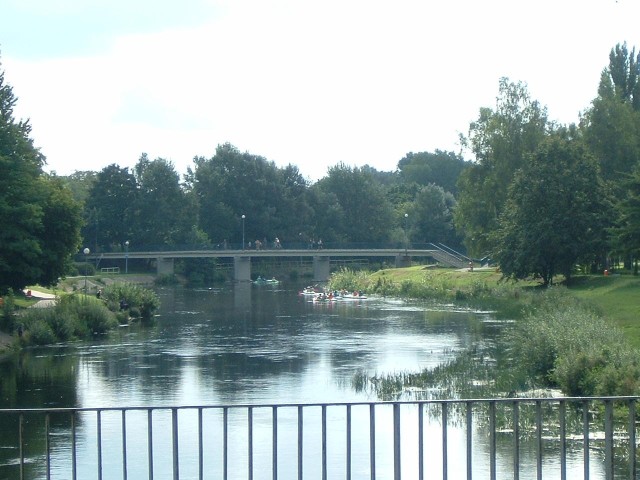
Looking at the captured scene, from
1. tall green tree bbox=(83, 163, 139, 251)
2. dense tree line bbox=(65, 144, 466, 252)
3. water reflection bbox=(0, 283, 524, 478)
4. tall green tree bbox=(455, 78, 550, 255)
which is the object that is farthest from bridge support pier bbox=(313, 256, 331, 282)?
water reflection bbox=(0, 283, 524, 478)

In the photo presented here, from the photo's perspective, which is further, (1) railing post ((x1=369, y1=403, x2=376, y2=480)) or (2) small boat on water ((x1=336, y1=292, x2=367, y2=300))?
(2) small boat on water ((x1=336, y1=292, x2=367, y2=300))

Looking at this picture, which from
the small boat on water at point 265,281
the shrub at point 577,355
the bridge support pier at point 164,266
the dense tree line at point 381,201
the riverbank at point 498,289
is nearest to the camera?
the shrub at point 577,355

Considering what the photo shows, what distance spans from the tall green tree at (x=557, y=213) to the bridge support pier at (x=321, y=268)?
53175mm

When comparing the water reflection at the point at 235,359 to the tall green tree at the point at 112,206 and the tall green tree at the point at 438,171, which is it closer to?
the tall green tree at the point at 112,206

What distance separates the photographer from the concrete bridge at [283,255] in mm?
105312

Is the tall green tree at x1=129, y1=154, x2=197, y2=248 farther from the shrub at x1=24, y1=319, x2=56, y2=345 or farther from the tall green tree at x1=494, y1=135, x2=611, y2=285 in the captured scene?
the shrub at x1=24, y1=319, x2=56, y2=345

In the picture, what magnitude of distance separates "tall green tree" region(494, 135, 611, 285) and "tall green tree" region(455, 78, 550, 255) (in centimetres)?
715

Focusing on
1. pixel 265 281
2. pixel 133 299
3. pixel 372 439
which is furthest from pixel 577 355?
pixel 265 281

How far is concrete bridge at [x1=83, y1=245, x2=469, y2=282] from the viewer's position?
4146 inches

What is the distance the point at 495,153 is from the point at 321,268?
1826 inches

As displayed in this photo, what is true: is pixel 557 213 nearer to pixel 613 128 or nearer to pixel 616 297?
pixel 613 128

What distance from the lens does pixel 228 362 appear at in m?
39.1

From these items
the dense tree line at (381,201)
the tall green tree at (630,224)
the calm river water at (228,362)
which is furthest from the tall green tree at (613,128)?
the calm river water at (228,362)

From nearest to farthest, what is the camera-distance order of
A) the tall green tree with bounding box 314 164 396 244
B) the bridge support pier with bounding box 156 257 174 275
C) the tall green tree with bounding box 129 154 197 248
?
the bridge support pier with bounding box 156 257 174 275, the tall green tree with bounding box 129 154 197 248, the tall green tree with bounding box 314 164 396 244
